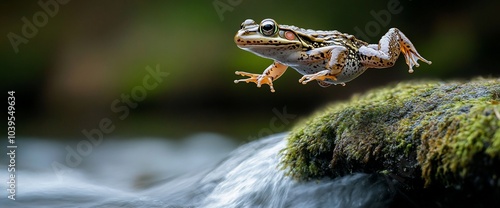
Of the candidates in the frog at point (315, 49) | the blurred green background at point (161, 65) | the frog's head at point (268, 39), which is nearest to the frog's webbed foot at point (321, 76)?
the frog at point (315, 49)

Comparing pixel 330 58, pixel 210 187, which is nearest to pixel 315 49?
pixel 330 58

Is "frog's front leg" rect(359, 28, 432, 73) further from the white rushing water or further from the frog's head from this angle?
the white rushing water

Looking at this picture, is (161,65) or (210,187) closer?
(210,187)

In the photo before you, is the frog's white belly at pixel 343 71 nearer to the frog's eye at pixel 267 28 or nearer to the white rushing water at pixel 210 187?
the frog's eye at pixel 267 28

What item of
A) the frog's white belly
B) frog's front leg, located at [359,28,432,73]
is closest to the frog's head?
the frog's white belly

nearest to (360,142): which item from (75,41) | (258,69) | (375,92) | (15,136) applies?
(375,92)

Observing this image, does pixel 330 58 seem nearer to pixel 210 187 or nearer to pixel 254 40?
pixel 254 40
